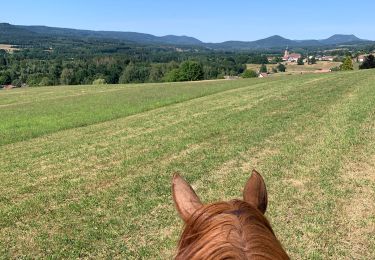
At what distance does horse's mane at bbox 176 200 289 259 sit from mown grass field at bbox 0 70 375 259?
479 cm

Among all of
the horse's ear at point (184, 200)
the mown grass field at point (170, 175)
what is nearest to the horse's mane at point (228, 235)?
the horse's ear at point (184, 200)

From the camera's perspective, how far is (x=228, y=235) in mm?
1271

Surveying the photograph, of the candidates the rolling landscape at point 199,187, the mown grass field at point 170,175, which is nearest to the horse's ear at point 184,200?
the rolling landscape at point 199,187

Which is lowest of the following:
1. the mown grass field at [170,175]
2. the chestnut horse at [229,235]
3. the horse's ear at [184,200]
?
the mown grass field at [170,175]

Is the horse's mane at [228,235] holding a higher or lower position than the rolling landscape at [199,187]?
higher

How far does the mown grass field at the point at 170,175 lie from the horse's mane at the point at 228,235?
4791 mm

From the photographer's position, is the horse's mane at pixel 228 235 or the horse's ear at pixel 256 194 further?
the horse's ear at pixel 256 194

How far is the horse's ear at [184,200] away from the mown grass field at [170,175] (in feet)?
14.7

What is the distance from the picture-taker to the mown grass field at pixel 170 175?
21.3 ft

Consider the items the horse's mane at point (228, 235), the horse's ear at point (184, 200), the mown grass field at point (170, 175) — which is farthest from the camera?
the mown grass field at point (170, 175)

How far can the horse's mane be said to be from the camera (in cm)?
121

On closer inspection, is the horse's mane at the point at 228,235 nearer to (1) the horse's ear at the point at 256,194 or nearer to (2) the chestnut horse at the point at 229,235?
(2) the chestnut horse at the point at 229,235

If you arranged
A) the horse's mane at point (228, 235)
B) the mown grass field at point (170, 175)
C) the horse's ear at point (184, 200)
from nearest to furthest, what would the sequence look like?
the horse's mane at point (228, 235) → the horse's ear at point (184, 200) → the mown grass field at point (170, 175)

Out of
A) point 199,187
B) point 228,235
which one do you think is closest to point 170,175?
point 199,187
